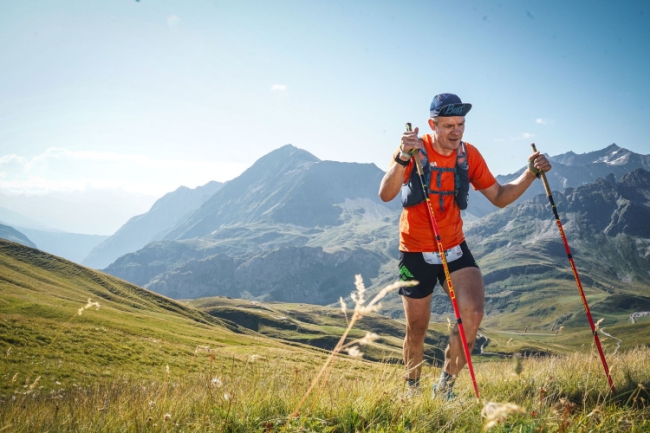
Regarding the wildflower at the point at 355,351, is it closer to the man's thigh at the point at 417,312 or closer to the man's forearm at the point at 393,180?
the man's forearm at the point at 393,180

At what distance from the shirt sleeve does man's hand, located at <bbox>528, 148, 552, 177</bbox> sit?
2.07ft

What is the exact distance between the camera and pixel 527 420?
148 inches

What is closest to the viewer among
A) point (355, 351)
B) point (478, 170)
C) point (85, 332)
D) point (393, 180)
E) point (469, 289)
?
point (355, 351)

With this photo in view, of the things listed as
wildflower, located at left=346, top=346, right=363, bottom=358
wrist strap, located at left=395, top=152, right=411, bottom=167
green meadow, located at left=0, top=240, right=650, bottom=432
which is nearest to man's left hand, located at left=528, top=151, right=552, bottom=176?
wrist strap, located at left=395, top=152, right=411, bottom=167

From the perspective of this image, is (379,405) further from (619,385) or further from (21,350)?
(21,350)

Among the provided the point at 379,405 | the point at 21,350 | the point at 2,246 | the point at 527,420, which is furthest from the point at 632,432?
the point at 2,246

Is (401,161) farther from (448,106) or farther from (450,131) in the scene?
(448,106)

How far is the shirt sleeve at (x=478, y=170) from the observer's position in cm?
700

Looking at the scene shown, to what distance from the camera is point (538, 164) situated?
21.5 ft

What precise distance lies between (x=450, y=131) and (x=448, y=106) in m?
0.39

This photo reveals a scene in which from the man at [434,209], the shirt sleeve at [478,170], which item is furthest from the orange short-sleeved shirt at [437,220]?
the shirt sleeve at [478,170]

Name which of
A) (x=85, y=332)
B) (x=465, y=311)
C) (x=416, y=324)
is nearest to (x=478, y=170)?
(x=465, y=311)

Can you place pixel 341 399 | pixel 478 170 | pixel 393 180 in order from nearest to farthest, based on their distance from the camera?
pixel 341 399 < pixel 393 180 < pixel 478 170

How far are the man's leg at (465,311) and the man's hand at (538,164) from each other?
6.14 ft
